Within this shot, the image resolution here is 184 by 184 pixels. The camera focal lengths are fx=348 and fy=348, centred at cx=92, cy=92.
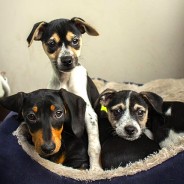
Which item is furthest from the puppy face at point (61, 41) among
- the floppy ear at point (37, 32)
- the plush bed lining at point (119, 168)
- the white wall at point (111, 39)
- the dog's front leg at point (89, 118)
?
the white wall at point (111, 39)

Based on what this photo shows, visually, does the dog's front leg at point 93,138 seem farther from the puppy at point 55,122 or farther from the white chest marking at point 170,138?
the white chest marking at point 170,138

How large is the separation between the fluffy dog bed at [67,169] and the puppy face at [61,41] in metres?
0.53

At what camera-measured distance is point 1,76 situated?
3.52m

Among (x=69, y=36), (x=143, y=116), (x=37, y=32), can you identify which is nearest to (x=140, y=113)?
(x=143, y=116)

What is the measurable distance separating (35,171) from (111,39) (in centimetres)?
209

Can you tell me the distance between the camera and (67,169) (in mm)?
2098

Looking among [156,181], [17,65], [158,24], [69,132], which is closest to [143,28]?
[158,24]

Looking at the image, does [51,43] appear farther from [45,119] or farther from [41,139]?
[41,139]

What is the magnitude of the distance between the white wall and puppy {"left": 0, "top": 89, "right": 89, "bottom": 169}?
57.3 inches

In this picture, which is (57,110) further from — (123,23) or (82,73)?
(123,23)

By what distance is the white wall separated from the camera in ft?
12.0

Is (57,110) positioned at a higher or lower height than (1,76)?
higher

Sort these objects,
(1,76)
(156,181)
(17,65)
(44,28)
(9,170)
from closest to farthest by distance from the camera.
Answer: (156,181)
(9,170)
(44,28)
(1,76)
(17,65)

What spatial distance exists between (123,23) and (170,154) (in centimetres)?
205
